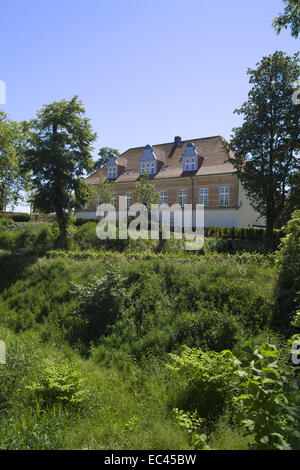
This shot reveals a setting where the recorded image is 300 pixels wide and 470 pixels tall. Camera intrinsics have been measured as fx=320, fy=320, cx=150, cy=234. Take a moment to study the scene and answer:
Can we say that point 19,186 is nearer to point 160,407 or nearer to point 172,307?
point 172,307

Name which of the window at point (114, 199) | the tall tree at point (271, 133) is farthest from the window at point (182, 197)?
the tall tree at point (271, 133)

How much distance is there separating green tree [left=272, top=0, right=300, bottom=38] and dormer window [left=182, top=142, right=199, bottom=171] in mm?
24600

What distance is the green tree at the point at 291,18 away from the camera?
8.91 meters

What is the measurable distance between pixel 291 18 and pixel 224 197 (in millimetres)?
22868

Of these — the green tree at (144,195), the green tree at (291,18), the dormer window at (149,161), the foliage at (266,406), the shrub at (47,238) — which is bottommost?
the foliage at (266,406)

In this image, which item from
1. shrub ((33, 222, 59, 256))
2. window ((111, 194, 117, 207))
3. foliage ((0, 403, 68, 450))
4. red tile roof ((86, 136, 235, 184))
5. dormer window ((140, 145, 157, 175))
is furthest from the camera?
window ((111, 194, 117, 207))

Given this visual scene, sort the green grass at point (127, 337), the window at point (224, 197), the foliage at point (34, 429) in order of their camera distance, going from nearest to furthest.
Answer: the foliage at point (34, 429), the green grass at point (127, 337), the window at point (224, 197)

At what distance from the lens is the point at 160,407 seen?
17.3ft

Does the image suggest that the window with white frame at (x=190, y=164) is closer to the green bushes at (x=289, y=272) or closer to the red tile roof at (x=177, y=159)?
the red tile roof at (x=177, y=159)

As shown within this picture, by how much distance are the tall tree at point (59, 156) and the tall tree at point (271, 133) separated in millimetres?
9770

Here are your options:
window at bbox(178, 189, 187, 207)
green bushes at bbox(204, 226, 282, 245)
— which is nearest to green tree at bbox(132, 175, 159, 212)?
green bushes at bbox(204, 226, 282, 245)

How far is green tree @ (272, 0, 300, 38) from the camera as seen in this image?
891 cm

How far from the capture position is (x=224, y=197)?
3158cm

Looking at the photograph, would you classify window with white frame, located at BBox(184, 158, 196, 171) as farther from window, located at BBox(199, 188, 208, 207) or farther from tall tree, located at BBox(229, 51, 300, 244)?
tall tree, located at BBox(229, 51, 300, 244)
